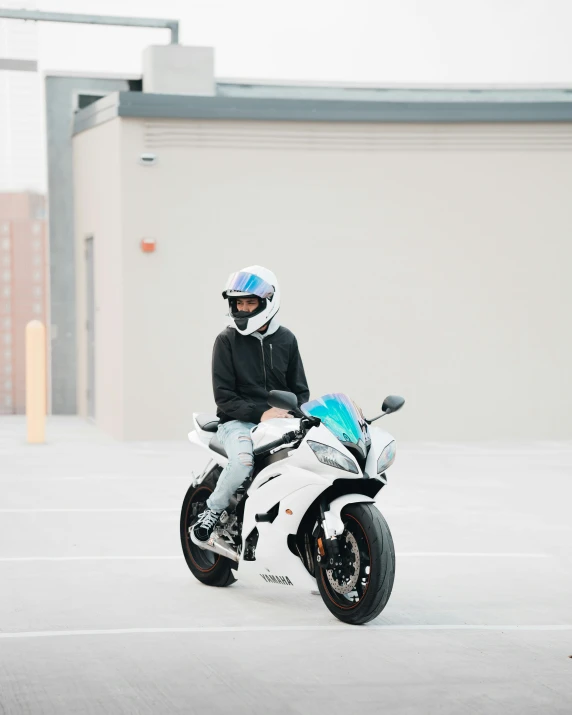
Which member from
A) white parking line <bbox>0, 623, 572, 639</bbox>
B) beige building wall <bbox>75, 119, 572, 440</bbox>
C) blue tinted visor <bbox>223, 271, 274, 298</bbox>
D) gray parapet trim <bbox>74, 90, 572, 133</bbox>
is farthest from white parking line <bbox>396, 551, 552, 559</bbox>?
gray parapet trim <bbox>74, 90, 572, 133</bbox>

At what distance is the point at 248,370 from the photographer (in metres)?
7.39

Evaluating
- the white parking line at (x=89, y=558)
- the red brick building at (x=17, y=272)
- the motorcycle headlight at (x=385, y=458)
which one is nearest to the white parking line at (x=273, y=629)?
the motorcycle headlight at (x=385, y=458)

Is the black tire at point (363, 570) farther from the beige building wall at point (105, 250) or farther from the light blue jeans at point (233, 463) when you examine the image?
the beige building wall at point (105, 250)

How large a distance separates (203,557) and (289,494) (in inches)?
48.9

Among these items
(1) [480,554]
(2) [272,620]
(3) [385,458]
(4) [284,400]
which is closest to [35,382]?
(1) [480,554]

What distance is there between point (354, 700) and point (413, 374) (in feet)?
38.1

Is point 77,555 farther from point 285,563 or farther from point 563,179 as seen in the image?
point 563,179

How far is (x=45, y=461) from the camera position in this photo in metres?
14.1

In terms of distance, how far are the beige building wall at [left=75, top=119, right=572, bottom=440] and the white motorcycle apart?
930 centimetres

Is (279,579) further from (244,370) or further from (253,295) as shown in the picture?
(253,295)

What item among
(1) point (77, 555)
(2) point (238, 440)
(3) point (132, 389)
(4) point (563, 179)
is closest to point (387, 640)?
(2) point (238, 440)

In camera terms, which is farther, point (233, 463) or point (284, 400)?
point (233, 463)

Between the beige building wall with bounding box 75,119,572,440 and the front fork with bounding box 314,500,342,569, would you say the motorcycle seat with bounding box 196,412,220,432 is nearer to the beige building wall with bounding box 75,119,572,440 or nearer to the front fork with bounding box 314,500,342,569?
the front fork with bounding box 314,500,342,569

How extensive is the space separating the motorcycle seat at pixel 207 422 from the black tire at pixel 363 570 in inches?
50.1
